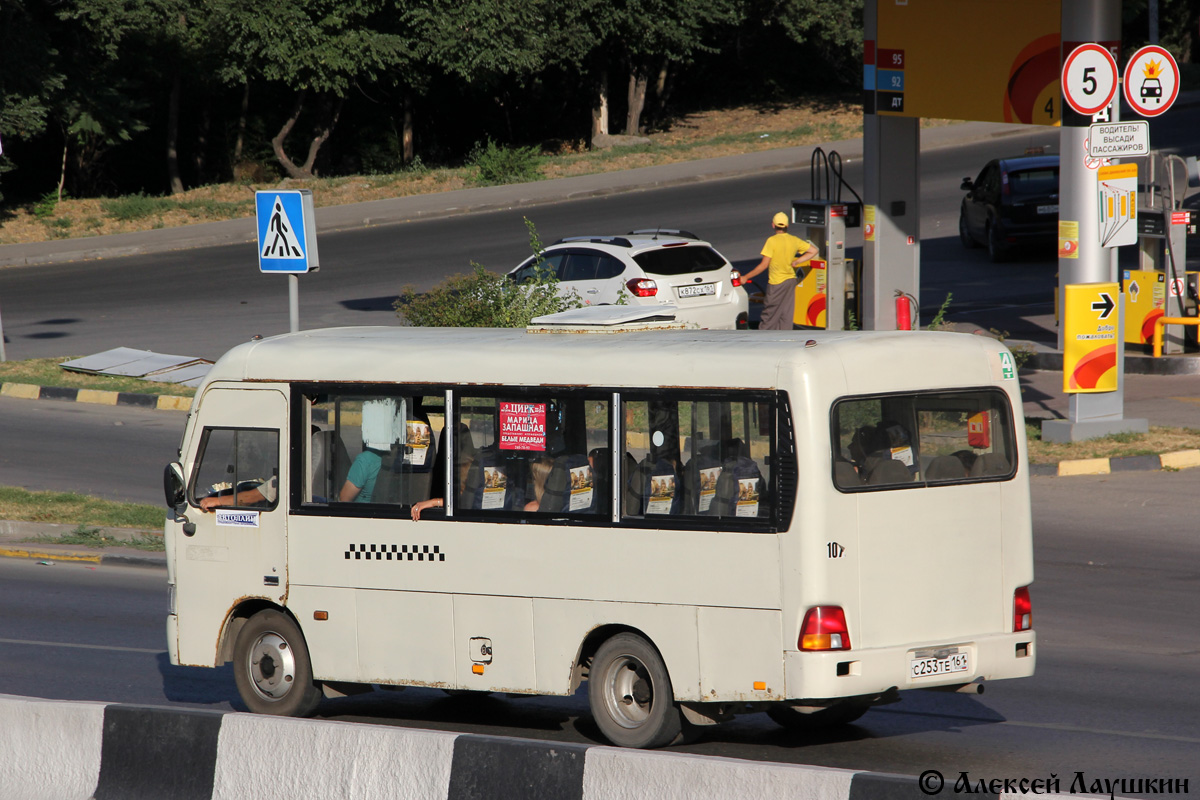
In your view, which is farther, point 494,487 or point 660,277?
point 660,277

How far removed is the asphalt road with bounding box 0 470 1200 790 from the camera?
7391mm

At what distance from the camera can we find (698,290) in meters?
21.0

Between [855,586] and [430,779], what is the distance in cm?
215

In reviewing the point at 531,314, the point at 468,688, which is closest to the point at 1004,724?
the point at 468,688

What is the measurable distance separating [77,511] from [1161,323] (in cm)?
1326

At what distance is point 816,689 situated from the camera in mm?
6785

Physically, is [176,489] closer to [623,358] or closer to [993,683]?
[623,358]

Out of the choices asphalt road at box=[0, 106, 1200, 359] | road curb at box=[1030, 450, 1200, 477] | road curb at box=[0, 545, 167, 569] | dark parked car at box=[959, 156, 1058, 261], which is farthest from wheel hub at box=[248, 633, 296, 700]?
dark parked car at box=[959, 156, 1058, 261]

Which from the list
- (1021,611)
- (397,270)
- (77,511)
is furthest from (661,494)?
(397,270)

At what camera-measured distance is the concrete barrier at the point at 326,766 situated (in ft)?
18.6

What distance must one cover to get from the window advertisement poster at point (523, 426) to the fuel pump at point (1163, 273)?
44.4 ft

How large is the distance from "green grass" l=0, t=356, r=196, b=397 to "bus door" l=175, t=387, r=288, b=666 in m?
11.4

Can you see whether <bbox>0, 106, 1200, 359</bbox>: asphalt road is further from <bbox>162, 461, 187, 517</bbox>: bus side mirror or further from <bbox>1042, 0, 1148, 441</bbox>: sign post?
<bbox>162, 461, 187, 517</bbox>: bus side mirror

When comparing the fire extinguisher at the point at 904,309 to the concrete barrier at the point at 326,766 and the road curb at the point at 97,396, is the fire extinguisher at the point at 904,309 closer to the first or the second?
the road curb at the point at 97,396
